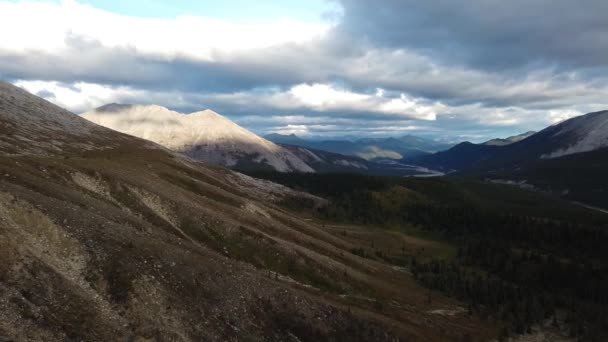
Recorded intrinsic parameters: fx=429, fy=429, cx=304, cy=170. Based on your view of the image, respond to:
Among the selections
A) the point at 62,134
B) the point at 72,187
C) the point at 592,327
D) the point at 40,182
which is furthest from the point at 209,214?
the point at 62,134

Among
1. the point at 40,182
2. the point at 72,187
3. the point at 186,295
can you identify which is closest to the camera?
the point at 186,295

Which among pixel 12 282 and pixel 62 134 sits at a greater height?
pixel 62 134

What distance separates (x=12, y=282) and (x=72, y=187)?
1223 inches

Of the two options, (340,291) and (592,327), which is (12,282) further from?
(592,327)

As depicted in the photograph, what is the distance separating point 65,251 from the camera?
132ft

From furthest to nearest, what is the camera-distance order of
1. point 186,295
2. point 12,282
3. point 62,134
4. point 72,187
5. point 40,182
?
point 62,134, point 72,187, point 40,182, point 186,295, point 12,282

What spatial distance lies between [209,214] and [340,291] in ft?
87.9

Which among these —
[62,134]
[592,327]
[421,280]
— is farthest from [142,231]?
[62,134]

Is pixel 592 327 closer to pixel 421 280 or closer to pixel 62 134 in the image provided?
pixel 421 280

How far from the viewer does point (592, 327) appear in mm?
98312

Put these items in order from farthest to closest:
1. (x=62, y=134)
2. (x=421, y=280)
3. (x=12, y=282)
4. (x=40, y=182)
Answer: (x=62, y=134) < (x=421, y=280) < (x=40, y=182) < (x=12, y=282)

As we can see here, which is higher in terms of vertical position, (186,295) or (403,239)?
(186,295)

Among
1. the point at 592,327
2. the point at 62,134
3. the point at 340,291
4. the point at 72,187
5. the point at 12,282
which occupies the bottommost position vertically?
the point at 592,327

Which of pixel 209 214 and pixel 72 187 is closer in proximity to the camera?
pixel 72 187
